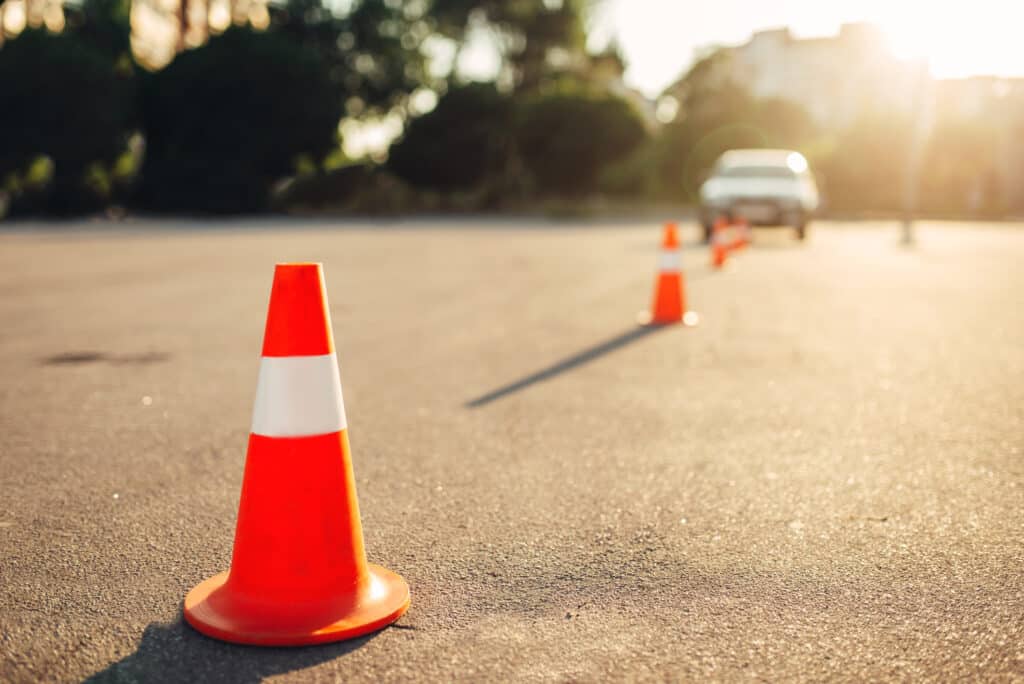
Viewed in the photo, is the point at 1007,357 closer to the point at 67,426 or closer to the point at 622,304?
the point at 622,304

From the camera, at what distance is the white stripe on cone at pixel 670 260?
9094 mm

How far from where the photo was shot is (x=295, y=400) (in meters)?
3.02

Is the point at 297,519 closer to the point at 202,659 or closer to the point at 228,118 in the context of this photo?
the point at 202,659

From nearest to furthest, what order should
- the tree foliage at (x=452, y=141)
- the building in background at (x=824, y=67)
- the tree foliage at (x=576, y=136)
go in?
the tree foliage at (x=576, y=136) < the tree foliage at (x=452, y=141) < the building in background at (x=824, y=67)

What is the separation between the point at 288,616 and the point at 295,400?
56 cm

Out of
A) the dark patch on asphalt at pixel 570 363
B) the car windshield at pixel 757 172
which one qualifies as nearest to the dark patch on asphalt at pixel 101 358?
the dark patch on asphalt at pixel 570 363

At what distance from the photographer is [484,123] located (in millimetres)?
45781

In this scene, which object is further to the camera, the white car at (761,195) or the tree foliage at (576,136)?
the tree foliage at (576,136)

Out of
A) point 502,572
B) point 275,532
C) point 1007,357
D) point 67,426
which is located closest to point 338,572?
point 275,532

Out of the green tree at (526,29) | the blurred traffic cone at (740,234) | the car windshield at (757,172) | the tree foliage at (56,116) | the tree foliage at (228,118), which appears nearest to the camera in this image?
the blurred traffic cone at (740,234)

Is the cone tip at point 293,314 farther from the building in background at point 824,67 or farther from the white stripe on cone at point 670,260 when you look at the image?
the building in background at point 824,67

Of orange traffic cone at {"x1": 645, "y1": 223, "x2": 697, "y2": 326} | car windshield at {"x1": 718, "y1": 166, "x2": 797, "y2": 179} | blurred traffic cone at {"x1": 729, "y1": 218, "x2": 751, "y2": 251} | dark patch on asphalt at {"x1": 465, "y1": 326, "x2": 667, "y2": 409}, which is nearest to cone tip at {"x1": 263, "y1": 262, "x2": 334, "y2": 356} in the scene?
dark patch on asphalt at {"x1": 465, "y1": 326, "x2": 667, "y2": 409}

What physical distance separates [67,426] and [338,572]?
2.95 metres

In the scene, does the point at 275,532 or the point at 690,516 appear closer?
the point at 275,532
